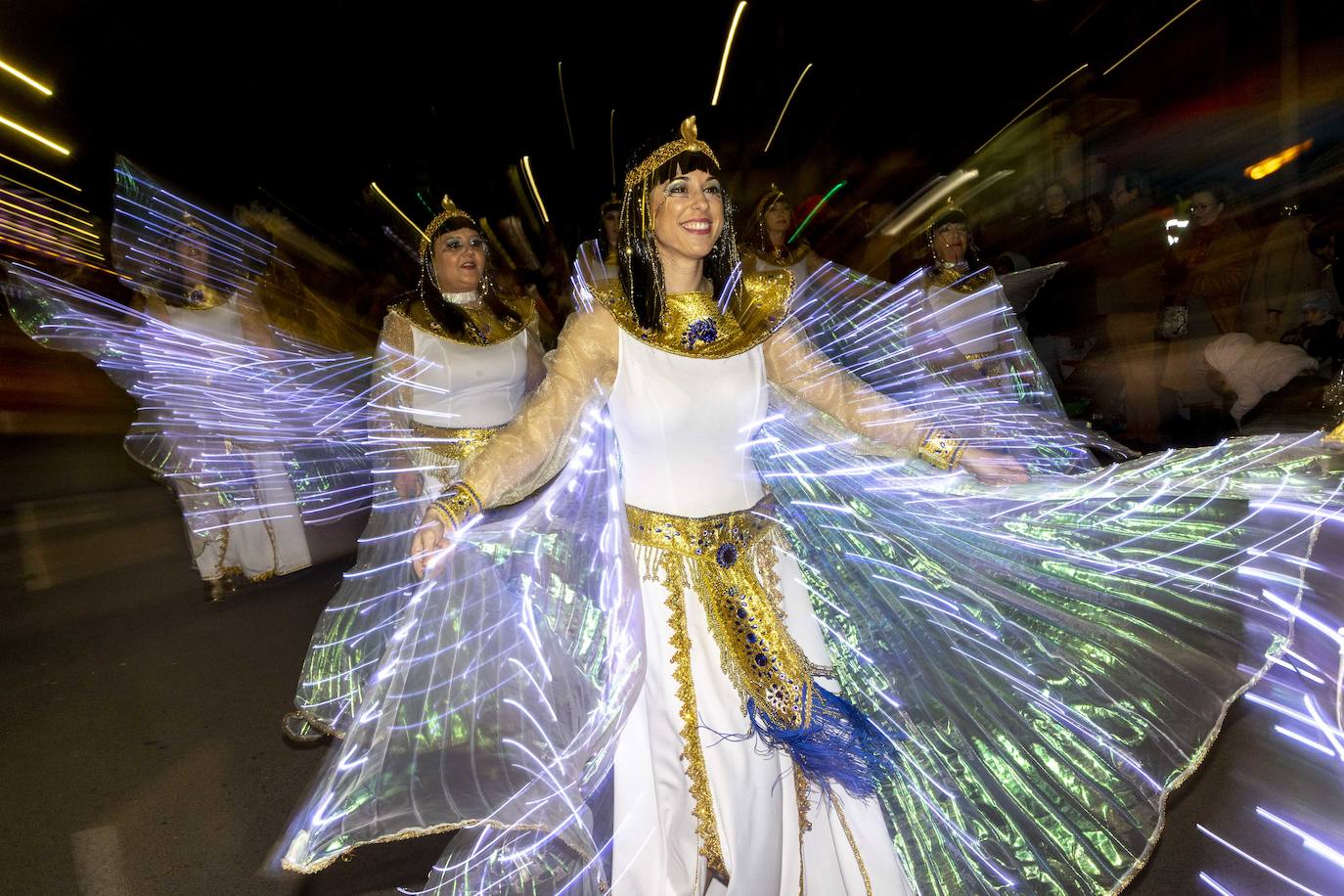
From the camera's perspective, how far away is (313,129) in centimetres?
876

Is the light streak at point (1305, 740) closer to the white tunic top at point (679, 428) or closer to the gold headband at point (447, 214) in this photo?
the white tunic top at point (679, 428)

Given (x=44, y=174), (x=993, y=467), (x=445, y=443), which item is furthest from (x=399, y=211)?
(x=44, y=174)

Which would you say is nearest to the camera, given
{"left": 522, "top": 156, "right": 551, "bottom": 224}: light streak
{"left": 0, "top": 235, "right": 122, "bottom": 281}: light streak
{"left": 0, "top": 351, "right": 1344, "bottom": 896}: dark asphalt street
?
{"left": 0, "top": 351, "right": 1344, "bottom": 896}: dark asphalt street

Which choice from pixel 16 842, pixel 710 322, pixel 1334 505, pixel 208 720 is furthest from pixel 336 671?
pixel 1334 505

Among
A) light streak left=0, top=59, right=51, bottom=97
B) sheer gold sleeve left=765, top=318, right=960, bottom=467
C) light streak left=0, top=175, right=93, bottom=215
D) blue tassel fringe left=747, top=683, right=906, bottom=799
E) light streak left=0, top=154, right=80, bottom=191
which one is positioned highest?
light streak left=0, top=59, right=51, bottom=97

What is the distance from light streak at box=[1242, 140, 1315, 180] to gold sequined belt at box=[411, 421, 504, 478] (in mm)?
6429

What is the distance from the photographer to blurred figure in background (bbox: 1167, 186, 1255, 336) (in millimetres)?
6301

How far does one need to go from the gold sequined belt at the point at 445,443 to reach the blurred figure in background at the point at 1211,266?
5.21 metres

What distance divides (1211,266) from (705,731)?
20.0 ft

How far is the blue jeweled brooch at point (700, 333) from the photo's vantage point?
2445mm

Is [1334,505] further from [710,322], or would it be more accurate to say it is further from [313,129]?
[313,129]

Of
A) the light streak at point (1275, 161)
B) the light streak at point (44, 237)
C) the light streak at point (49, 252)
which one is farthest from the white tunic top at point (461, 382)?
the light streak at point (44, 237)

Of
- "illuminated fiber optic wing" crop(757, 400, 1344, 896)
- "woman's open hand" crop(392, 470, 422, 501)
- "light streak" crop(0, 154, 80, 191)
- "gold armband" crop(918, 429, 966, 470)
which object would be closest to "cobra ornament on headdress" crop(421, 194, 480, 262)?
"woman's open hand" crop(392, 470, 422, 501)

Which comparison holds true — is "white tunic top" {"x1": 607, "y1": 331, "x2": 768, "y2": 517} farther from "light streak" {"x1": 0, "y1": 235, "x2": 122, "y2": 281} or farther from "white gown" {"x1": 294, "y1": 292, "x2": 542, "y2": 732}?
"light streak" {"x1": 0, "y1": 235, "x2": 122, "y2": 281}
